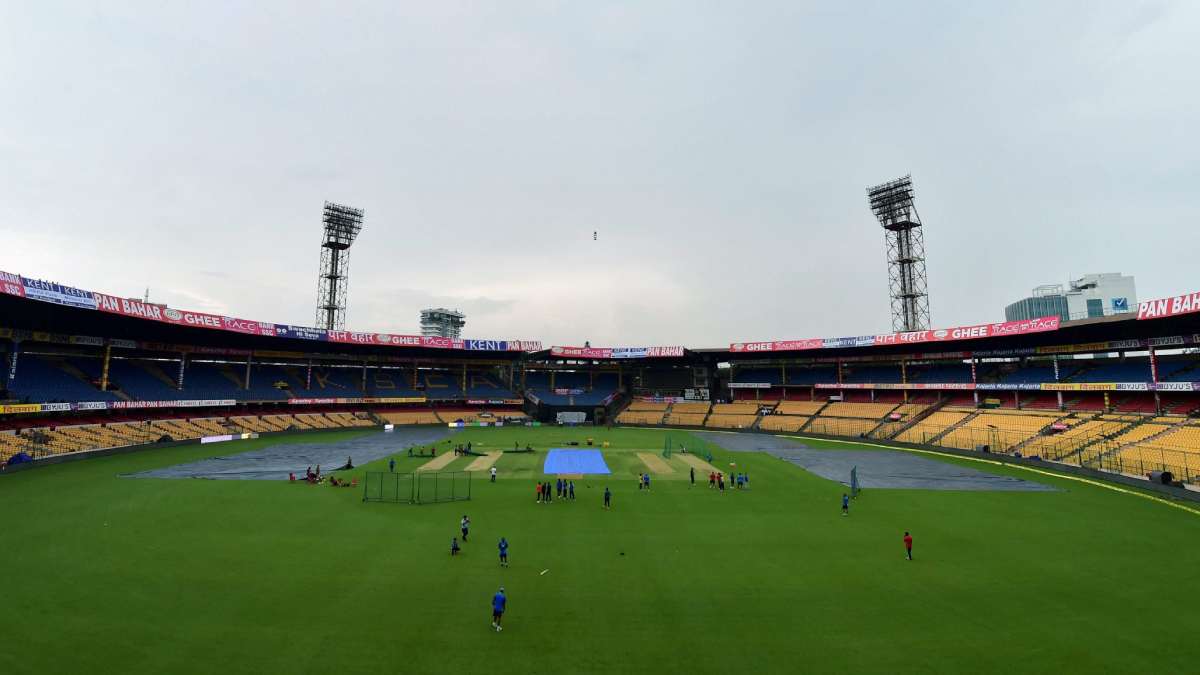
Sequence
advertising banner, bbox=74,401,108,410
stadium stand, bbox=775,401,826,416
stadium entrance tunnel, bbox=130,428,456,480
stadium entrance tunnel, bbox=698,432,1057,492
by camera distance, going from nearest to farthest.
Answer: stadium entrance tunnel, bbox=698,432,1057,492
stadium entrance tunnel, bbox=130,428,456,480
advertising banner, bbox=74,401,108,410
stadium stand, bbox=775,401,826,416

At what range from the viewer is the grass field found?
11.9 meters

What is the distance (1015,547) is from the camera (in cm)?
2019

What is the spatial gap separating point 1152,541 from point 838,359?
56828mm

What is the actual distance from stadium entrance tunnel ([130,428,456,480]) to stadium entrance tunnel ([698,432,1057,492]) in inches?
1390

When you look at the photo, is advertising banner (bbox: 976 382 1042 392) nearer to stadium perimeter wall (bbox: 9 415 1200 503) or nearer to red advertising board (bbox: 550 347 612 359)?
stadium perimeter wall (bbox: 9 415 1200 503)

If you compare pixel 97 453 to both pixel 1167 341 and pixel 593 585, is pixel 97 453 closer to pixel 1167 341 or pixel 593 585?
pixel 593 585

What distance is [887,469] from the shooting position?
39.2 meters

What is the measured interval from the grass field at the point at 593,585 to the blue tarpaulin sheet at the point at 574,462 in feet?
32.3

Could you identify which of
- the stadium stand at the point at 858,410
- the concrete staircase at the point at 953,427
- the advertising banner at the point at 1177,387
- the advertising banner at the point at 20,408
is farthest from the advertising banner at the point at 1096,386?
the advertising banner at the point at 20,408

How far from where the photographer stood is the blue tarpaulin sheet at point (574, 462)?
3800cm

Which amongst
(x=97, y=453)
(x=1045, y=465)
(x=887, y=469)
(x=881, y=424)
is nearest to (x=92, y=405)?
(x=97, y=453)

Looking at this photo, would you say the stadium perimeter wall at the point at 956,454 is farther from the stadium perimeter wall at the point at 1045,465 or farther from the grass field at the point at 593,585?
the grass field at the point at 593,585

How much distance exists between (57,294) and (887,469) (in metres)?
65.5

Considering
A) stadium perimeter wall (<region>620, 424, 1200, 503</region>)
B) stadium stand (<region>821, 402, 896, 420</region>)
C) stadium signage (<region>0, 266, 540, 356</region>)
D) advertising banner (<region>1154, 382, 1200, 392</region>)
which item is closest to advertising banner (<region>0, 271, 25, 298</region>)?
stadium signage (<region>0, 266, 540, 356</region>)
